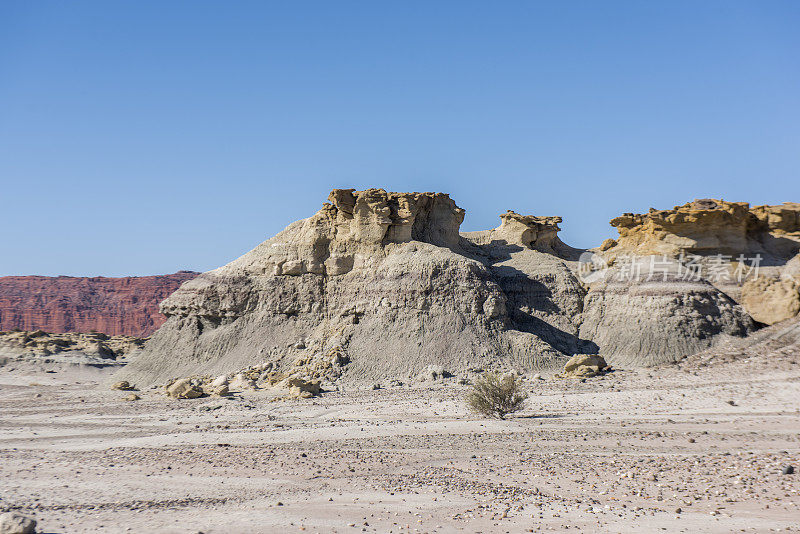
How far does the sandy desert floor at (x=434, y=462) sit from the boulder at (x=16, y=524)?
0.69 meters

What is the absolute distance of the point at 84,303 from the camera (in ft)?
338

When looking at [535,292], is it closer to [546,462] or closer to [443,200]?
→ [443,200]

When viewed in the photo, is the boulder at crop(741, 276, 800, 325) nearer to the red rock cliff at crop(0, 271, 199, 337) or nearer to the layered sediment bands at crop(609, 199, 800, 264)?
the layered sediment bands at crop(609, 199, 800, 264)

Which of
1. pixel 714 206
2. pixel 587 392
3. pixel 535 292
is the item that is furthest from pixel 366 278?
pixel 714 206

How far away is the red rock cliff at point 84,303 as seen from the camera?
99.5m

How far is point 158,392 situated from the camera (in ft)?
88.5

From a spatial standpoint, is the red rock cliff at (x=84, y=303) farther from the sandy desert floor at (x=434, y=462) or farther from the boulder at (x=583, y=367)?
the boulder at (x=583, y=367)

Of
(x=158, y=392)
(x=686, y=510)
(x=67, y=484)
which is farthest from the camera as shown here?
(x=158, y=392)

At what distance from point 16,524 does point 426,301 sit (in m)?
22.6

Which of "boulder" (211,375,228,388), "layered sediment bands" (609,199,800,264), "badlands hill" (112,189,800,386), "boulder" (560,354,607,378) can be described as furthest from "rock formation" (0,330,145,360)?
"layered sediment bands" (609,199,800,264)

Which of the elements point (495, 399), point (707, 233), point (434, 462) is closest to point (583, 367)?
point (495, 399)

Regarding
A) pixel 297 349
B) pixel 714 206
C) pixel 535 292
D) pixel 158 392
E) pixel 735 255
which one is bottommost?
pixel 158 392

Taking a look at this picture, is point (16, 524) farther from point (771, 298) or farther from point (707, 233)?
point (707, 233)

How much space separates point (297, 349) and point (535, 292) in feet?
38.2
